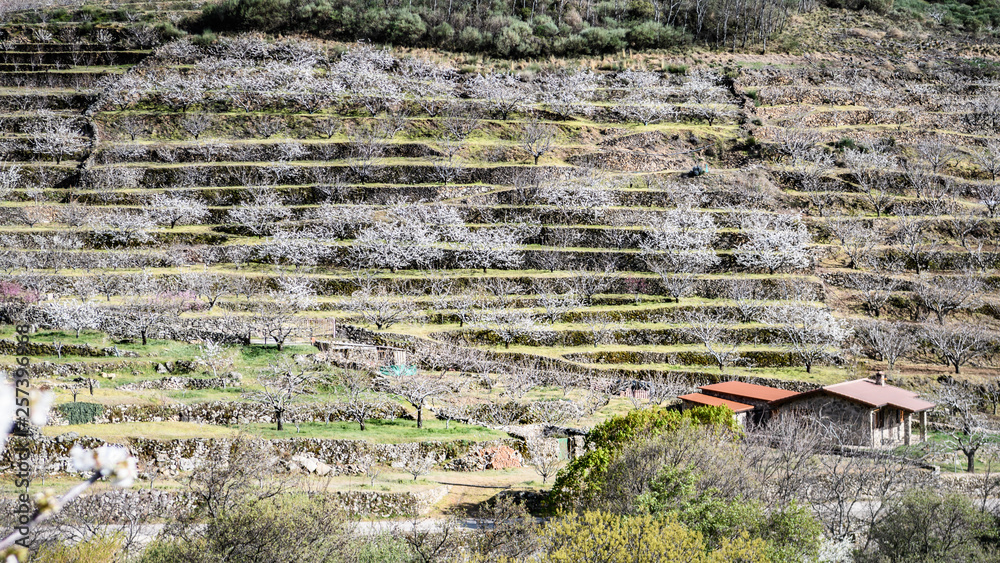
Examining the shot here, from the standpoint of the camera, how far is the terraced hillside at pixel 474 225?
42.4 m

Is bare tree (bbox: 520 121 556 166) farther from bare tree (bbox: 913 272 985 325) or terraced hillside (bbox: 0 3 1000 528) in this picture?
bare tree (bbox: 913 272 985 325)

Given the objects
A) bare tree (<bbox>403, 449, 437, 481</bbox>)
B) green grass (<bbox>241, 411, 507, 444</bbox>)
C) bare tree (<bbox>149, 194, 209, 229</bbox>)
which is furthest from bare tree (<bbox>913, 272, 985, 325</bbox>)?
bare tree (<bbox>149, 194, 209, 229</bbox>)

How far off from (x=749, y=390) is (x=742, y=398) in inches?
53.9

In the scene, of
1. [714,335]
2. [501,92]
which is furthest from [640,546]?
[501,92]

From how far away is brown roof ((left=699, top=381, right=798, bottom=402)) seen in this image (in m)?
39.8

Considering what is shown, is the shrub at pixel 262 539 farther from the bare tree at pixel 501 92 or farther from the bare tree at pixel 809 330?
the bare tree at pixel 501 92

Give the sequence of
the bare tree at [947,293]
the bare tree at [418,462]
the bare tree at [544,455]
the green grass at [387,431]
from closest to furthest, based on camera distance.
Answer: the bare tree at [418,462] → the green grass at [387,431] → the bare tree at [544,455] → the bare tree at [947,293]

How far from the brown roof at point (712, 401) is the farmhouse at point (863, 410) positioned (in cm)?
190

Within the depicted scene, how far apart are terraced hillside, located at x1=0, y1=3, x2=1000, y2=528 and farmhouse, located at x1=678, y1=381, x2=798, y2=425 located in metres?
2.10

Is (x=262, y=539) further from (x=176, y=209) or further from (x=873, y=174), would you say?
(x=873, y=174)

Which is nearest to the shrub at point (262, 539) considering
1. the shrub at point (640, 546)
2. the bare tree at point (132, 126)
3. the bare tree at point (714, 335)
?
the shrub at point (640, 546)

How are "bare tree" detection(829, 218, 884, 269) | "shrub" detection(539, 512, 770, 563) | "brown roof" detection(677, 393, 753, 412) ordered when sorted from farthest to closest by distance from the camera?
1. "bare tree" detection(829, 218, 884, 269)
2. "brown roof" detection(677, 393, 753, 412)
3. "shrub" detection(539, 512, 770, 563)

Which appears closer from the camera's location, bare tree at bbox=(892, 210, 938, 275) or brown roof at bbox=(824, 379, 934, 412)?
brown roof at bbox=(824, 379, 934, 412)

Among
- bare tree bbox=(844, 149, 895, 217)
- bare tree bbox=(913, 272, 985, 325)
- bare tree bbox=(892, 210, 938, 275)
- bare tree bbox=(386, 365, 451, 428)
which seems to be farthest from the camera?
bare tree bbox=(844, 149, 895, 217)
